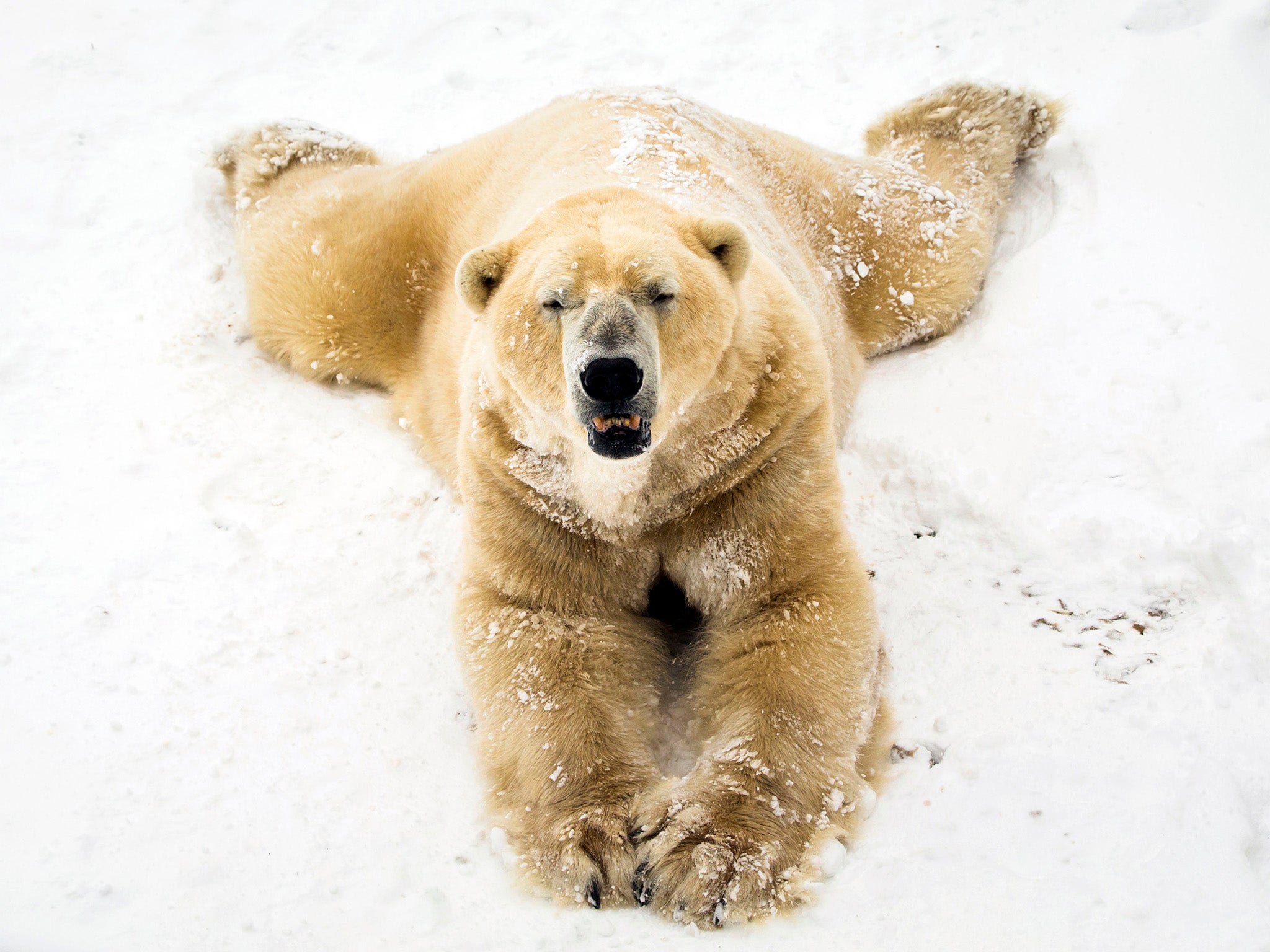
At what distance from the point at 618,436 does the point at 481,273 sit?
715mm

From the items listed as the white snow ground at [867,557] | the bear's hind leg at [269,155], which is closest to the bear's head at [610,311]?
the white snow ground at [867,557]

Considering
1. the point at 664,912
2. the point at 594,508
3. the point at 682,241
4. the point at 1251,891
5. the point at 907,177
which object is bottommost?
the point at 664,912

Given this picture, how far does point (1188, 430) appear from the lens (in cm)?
356

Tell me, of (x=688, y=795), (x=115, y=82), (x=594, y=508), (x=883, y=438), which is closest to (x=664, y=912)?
(x=688, y=795)

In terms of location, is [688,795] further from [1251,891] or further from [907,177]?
[907,177]

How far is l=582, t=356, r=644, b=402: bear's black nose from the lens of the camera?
8.46ft

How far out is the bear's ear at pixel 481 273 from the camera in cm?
300

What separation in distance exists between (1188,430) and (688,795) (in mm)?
2172

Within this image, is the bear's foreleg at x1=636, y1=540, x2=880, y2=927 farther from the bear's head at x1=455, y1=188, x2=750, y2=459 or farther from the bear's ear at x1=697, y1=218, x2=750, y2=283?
the bear's ear at x1=697, y1=218, x2=750, y2=283

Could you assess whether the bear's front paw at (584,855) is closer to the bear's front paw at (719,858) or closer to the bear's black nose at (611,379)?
the bear's front paw at (719,858)

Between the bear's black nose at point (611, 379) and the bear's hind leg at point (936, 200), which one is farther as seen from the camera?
the bear's hind leg at point (936, 200)

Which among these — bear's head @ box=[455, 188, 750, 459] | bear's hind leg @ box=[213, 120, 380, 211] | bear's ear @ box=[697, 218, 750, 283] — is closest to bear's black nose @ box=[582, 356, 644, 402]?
bear's head @ box=[455, 188, 750, 459]

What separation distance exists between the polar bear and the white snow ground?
0.18 metres

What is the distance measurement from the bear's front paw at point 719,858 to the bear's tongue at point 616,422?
0.99 metres
